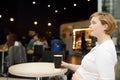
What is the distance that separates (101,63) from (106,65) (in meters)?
0.03

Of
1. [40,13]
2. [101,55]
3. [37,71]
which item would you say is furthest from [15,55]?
[40,13]

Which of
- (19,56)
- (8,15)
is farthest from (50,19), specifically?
(19,56)

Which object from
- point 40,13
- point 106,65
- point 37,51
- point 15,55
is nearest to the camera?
point 106,65

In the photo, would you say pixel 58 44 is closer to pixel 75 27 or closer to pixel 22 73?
pixel 22 73

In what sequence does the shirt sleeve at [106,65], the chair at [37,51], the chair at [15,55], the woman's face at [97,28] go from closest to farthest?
the shirt sleeve at [106,65] < the woman's face at [97,28] < the chair at [15,55] < the chair at [37,51]

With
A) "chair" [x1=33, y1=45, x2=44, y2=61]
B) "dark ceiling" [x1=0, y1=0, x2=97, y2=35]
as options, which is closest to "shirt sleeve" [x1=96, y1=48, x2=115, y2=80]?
"chair" [x1=33, y1=45, x2=44, y2=61]

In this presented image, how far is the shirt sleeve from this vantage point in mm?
1736

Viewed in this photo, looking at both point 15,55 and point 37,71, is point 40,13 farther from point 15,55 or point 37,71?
point 37,71

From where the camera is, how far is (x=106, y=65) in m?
1.74

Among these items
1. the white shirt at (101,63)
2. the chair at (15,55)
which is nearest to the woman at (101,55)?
the white shirt at (101,63)

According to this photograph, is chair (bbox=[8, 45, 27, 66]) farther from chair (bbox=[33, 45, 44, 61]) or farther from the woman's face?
the woman's face

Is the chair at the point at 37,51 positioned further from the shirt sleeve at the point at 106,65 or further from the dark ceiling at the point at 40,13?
Result: the shirt sleeve at the point at 106,65

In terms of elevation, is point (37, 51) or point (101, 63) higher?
point (101, 63)

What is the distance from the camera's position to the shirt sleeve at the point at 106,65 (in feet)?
5.70
